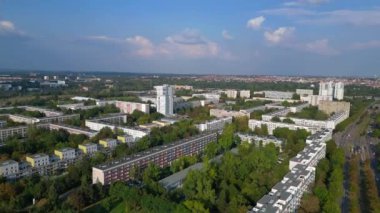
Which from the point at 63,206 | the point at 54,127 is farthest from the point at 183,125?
the point at 63,206

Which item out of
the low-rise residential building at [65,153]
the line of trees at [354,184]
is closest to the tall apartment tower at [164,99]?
the low-rise residential building at [65,153]

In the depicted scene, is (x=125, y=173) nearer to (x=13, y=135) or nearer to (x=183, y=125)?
(x=183, y=125)

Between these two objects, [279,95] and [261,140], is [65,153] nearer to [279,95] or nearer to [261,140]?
[261,140]

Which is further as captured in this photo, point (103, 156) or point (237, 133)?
point (237, 133)

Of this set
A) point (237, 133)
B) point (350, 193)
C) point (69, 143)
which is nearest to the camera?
point (350, 193)

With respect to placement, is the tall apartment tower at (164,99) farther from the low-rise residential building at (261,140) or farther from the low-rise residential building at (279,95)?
the low-rise residential building at (279,95)

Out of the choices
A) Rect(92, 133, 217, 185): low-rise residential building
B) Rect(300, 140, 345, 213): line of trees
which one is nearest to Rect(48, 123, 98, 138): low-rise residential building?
Rect(92, 133, 217, 185): low-rise residential building
